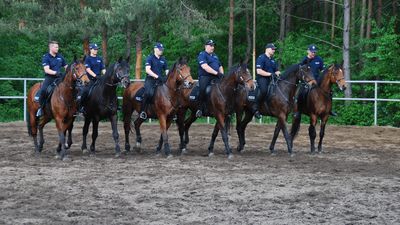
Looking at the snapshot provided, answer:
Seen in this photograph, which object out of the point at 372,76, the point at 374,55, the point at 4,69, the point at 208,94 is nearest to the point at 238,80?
the point at 208,94

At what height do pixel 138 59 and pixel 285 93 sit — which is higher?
pixel 138 59

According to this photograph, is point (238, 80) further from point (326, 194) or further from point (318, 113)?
point (326, 194)

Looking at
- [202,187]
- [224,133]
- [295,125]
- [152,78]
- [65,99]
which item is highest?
[152,78]

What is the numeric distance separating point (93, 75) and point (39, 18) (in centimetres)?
1426

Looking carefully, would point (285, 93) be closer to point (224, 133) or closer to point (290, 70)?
point (290, 70)

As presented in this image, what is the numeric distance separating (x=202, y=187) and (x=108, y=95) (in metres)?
4.83

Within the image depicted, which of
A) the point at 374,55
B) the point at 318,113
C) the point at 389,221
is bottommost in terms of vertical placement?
the point at 389,221

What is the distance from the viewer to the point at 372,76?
102 ft

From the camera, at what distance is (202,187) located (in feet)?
36.5

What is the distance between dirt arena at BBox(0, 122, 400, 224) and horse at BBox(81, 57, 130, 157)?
33.3 inches

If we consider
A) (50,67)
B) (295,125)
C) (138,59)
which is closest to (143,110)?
(50,67)

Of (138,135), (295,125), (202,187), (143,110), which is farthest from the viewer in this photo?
(295,125)

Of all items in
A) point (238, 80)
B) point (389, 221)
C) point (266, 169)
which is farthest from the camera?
point (238, 80)

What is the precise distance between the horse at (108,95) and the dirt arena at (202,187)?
2.78 feet
